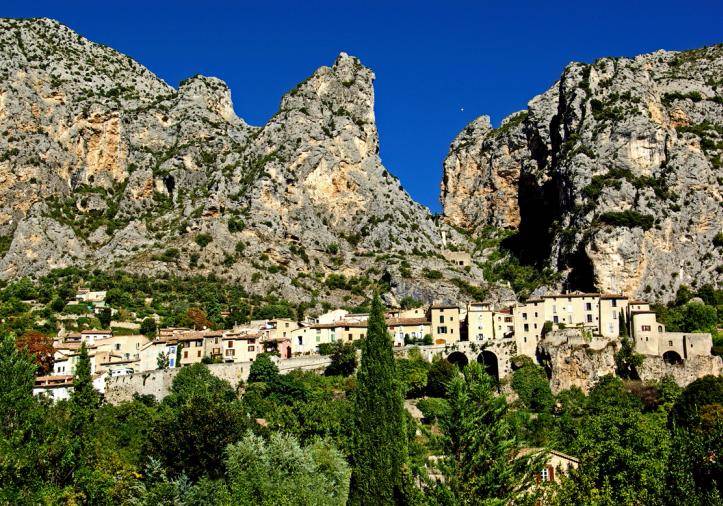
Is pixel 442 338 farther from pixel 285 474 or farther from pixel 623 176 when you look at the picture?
pixel 285 474

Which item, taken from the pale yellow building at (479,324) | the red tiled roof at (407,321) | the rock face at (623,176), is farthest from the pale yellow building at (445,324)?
the rock face at (623,176)

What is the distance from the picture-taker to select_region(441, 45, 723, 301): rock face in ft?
350

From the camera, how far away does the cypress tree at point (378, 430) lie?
3319 cm

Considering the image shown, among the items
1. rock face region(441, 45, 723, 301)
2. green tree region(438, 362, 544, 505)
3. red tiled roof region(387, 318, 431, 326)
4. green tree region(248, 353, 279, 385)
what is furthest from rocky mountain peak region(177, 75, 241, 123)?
green tree region(438, 362, 544, 505)

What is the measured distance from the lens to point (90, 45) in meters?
172

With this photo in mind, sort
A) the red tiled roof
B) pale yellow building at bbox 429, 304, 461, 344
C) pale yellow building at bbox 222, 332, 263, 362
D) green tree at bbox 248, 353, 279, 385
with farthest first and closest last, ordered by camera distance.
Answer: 1. the red tiled roof
2. pale yellow building at bbox 429, 304, 461, 344
3. pale yellow building at bbox 222, 332, 263, 362
4. green tree at bbox 248, 353, 279, 385

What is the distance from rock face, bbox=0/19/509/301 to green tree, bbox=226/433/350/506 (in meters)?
75.1

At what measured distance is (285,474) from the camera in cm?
3950

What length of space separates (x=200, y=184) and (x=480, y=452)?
122723mm

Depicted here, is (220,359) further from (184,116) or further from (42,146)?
(184,116)

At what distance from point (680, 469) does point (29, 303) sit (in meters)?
90.8

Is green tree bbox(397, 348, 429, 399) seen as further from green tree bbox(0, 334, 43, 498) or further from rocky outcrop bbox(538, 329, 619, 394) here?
green tree bbox(0, 334, 43, 498)

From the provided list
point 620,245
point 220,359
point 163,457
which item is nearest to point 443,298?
point 620,245

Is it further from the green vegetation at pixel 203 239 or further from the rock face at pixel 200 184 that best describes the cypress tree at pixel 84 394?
the green vegetation at pixel 203 239
